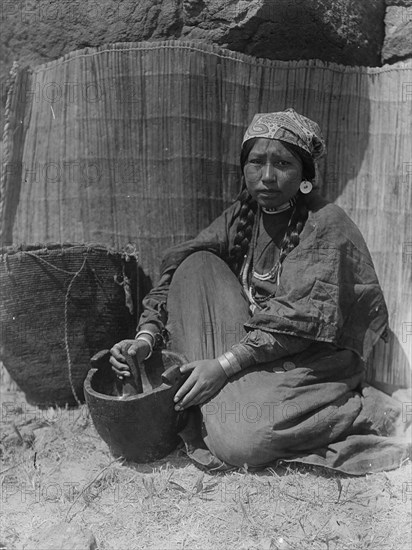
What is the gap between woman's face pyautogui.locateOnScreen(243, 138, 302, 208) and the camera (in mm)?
3441

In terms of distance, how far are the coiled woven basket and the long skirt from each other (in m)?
0.44

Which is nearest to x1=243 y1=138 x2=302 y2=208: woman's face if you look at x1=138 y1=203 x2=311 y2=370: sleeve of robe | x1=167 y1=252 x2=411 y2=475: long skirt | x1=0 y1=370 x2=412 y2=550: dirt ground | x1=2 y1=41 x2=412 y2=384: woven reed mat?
x1=138 y1=203 x2=311 y2=370: sleeve of robe

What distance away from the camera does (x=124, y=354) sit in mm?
3420

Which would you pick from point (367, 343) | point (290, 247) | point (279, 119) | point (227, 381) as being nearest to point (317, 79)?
point (279, 119)

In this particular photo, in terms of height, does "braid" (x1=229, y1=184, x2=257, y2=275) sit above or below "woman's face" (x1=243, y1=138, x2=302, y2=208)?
below

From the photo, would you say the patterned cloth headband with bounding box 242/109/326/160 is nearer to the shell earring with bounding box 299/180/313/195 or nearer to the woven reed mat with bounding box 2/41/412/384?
the shell earring with bounding box 299/180/313/195

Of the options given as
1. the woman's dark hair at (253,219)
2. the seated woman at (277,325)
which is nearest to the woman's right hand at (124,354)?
the seated woman at (277,325)

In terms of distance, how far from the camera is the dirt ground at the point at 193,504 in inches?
114

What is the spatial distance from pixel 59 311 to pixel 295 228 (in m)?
1.31

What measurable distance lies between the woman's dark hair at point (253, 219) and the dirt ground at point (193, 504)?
1029 mm

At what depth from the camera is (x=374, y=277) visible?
11.6 feet

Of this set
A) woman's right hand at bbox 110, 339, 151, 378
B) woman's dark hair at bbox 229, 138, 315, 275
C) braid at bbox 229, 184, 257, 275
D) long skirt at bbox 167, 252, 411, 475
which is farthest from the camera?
braid at bbox 229, 184, 257, 275

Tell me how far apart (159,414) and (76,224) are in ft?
4.63

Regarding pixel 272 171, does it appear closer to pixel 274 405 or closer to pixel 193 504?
pixel 274 405
